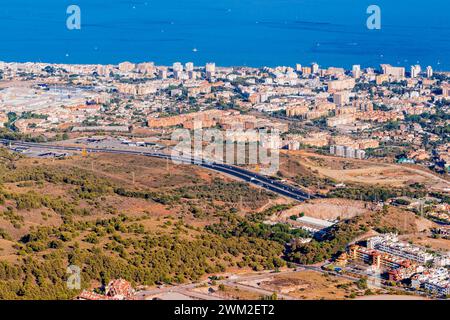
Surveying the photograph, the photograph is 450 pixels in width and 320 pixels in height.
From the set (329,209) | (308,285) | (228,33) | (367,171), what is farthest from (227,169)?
(228,33)

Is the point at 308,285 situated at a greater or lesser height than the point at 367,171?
lesser

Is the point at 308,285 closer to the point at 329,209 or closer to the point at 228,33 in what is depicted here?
the point at 329,209

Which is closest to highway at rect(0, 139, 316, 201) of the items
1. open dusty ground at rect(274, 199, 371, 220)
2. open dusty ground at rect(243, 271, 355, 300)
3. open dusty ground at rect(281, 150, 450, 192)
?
open dusty ground at rect(274, 199, 371, 220)

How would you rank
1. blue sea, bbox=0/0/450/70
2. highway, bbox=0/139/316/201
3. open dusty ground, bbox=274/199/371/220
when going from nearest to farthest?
1. open dusty ground, bbox=274/199/371/220
2. highway, bbox=0/139/316/201
3. blue sea, bbox=0/0/450/70

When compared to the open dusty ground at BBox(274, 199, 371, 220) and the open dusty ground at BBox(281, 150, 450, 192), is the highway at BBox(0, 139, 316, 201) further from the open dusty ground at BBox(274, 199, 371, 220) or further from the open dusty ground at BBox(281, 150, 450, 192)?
the open dusty ground at BBox(281, 150, 450, 192)

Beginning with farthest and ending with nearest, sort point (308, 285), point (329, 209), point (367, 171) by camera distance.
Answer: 1. point (367, 171)
2. point (329, 209)
3. point (308, 285)

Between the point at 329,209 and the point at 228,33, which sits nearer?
the point at 329,209
